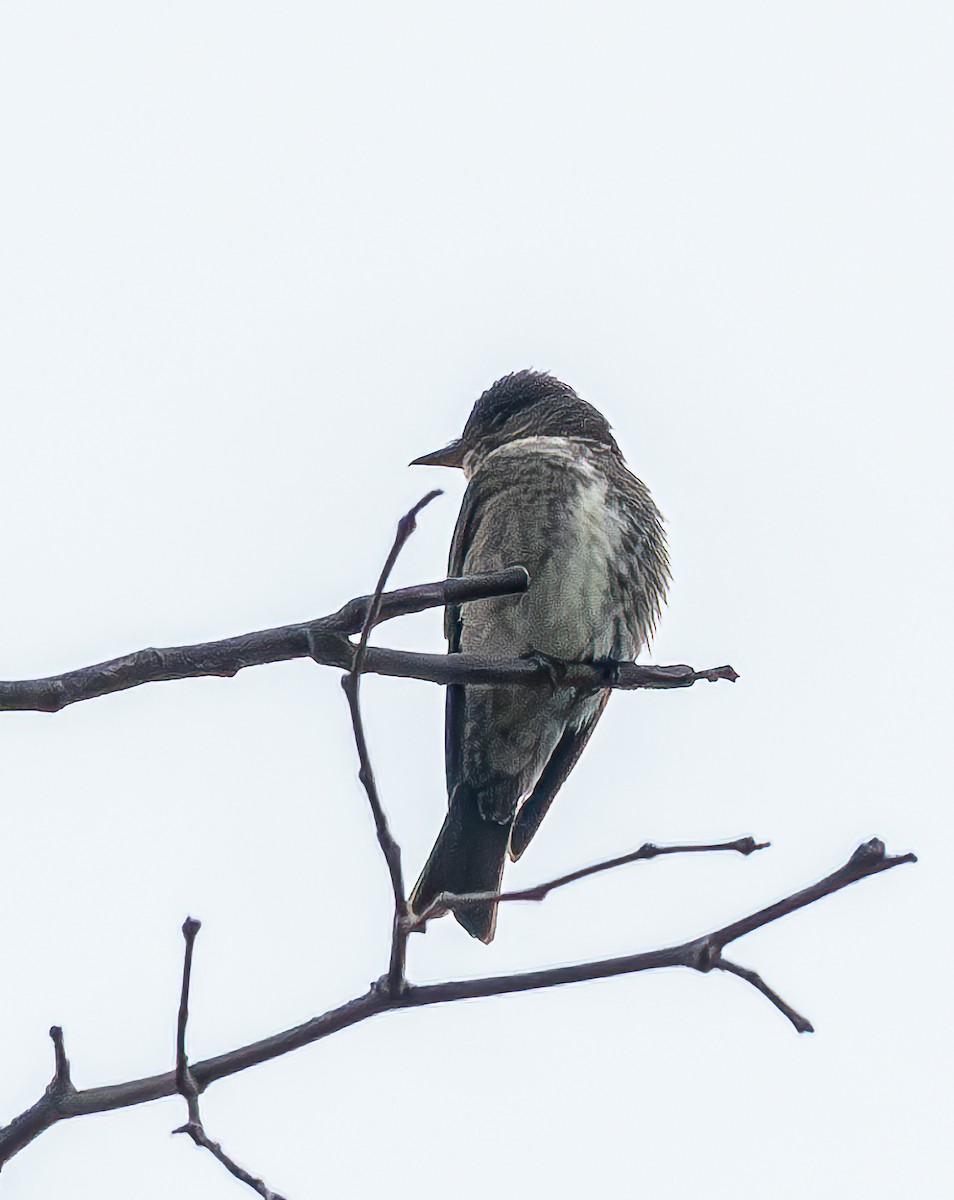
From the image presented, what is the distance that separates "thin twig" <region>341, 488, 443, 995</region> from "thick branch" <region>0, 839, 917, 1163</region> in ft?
0.18

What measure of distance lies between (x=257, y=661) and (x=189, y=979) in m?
0.80

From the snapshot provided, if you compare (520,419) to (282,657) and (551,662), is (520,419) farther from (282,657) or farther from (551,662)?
(282,657)

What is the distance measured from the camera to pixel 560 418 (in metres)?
6.12

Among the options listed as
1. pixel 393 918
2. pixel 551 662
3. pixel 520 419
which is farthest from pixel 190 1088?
pixel 520 419

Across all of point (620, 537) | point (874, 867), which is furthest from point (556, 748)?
point (874, 867)

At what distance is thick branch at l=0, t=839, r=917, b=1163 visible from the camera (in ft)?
6.06

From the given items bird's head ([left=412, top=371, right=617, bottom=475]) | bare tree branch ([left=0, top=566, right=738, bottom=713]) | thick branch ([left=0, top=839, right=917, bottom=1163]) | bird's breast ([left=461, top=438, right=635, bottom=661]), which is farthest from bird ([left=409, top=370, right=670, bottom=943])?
thick branch ([left=0, top=839, right=917, bottom=1163])

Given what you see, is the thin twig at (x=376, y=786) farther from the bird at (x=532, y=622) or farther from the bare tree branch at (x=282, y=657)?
the bird at (x=532, y=622)

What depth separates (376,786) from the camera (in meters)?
2.12

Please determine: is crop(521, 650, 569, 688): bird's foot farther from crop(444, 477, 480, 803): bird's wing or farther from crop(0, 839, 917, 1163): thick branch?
crop(0, 839, 917, 1163): thick branch

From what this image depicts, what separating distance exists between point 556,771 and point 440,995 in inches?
150

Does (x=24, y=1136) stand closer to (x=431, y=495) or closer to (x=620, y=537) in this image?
(x=431, y=495)

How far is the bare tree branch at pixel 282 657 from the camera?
2.64 m

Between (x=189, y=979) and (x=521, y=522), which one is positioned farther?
(x=521, y=522)
